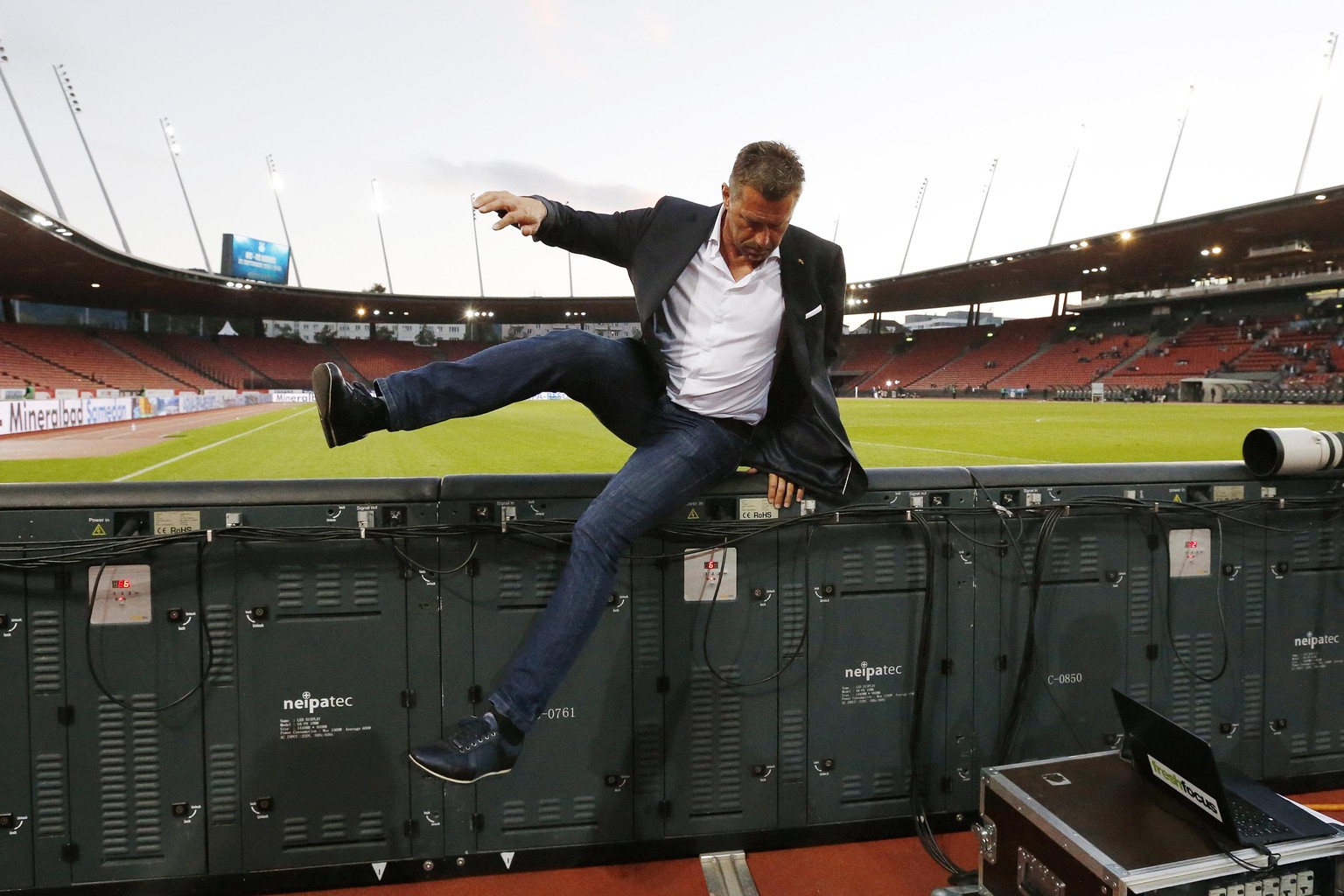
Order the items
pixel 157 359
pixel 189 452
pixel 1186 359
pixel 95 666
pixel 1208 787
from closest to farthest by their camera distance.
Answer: pixel 1208 787 → pixel 95 666 → pixel 189 452 → pixel 157 359 → pixel 1186 359

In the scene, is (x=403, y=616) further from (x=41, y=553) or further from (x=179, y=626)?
(x=41, y=553)

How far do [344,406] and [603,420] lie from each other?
812mm

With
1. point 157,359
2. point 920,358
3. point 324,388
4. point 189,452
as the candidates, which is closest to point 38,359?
point 157,359

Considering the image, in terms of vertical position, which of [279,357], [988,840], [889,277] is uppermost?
[889,277]

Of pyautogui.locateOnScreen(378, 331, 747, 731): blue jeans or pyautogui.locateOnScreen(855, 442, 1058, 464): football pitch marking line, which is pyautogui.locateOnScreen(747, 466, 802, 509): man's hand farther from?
pyautogui.locateOnScreen(855, 442, 1058, 464): football pitch marking line

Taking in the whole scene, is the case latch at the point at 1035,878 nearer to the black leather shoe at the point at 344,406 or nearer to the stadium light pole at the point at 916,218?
the black leather shoe at the point at 344,406

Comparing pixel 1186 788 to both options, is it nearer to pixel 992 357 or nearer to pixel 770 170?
pixel 770 170

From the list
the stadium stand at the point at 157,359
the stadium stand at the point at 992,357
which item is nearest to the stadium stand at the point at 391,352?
the stadium stand at the point at 157,359

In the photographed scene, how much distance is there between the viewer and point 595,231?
2092mm

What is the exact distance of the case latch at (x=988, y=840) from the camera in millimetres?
2256

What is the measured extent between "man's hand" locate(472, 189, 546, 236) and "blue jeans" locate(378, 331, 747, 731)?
0.31 meters

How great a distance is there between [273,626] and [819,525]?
1917mm

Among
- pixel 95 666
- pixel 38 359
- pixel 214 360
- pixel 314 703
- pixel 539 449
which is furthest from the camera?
pixel 214 360

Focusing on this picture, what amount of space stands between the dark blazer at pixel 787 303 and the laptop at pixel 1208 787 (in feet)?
3.59
